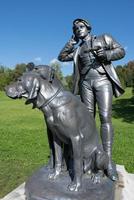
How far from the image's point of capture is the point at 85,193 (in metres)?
3.39

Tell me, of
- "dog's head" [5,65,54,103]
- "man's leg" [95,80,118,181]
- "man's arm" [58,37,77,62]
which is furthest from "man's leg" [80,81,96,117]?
"dog's head" [5,65,54,103]

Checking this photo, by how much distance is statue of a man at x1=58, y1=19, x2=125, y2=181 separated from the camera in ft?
13.6

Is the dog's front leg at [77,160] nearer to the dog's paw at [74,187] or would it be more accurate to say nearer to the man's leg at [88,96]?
the dog's paw at [74,187]

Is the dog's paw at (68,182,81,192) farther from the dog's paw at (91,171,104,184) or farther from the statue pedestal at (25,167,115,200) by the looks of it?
the dog's paw at (91,171,104,184)

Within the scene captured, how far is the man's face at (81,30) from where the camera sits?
4168 millimetres

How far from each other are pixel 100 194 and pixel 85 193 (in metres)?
0.16

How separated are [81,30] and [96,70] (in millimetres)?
571

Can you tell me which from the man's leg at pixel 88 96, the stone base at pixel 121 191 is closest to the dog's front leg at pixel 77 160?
the stone base at pixel 121 191

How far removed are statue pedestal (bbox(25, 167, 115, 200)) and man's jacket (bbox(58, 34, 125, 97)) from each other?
1.27 meters

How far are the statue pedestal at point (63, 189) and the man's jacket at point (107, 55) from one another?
4.18ft

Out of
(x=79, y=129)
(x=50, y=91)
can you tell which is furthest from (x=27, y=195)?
(x=50, y=91)

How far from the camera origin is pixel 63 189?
346cm

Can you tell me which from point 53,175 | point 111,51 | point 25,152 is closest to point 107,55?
point 111,51

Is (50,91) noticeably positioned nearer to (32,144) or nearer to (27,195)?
(27,195)
